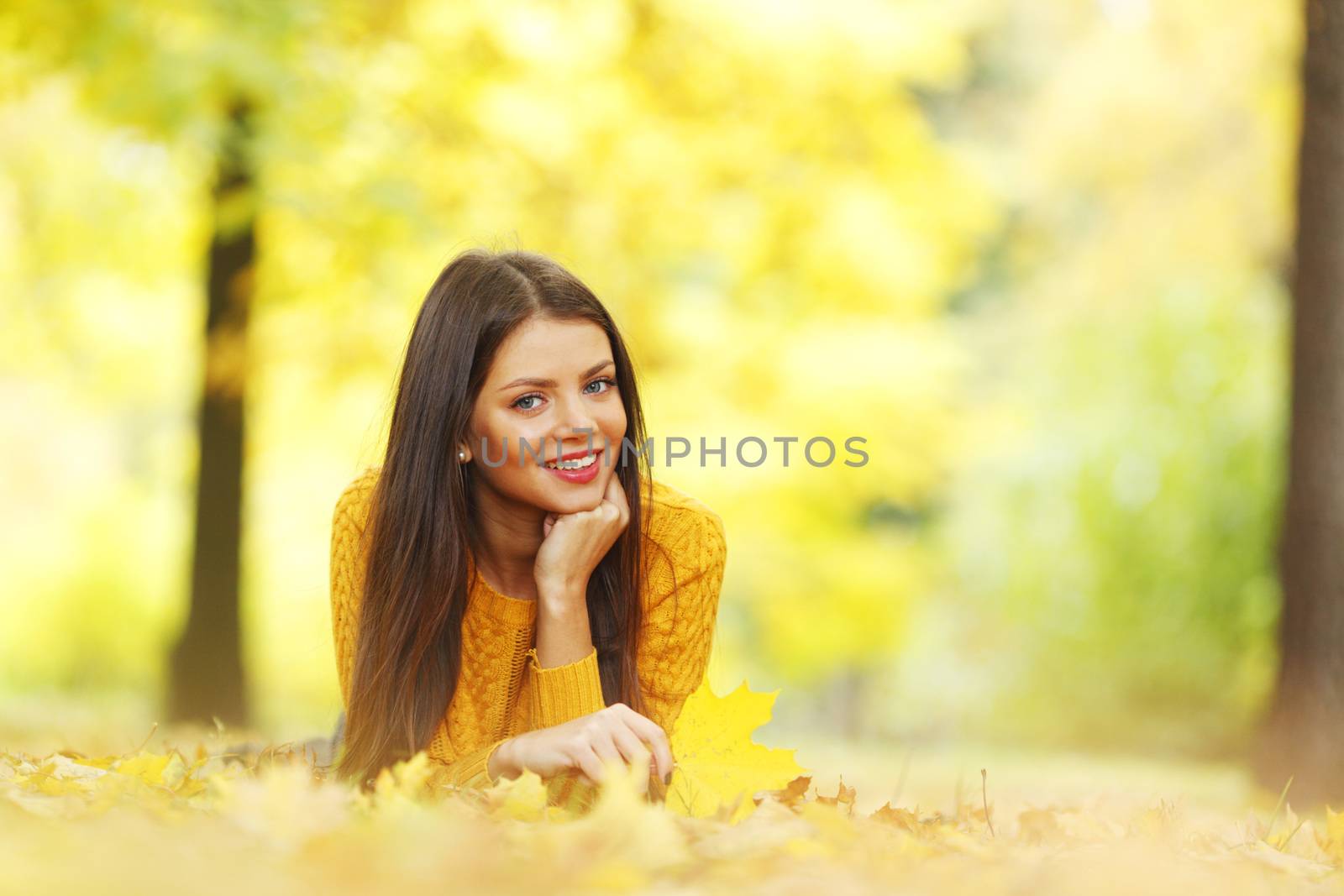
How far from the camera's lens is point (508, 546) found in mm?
2799

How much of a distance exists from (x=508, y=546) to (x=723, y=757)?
2.91ft

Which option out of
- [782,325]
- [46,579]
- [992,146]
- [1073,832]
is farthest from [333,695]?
[1073,832]

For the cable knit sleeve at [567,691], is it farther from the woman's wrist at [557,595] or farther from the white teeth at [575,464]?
the white teeth at [575,464]

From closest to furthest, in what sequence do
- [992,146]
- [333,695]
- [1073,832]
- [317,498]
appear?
[1073,832] → [317,498] → [333,695] → [992,146]

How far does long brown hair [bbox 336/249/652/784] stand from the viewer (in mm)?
2441

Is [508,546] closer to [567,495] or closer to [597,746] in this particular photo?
[567,495]

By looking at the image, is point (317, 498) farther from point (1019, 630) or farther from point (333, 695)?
point (1019, 630)

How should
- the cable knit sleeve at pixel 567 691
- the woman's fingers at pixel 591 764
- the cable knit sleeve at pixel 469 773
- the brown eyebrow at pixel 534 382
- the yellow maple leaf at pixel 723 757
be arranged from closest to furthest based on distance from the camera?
the woman's fingers at pixel 591 764, the yellow maple leaf at pixel 723 757, the cable knit sleeve at pixel 469 773, the cable knit sleeve at pixel 567 691, the brown eyebrow at pixel 534 382

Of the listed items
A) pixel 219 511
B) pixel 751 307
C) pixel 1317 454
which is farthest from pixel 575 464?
pixel 751 307

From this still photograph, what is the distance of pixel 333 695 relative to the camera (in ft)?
40.1

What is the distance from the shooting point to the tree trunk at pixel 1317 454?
4766 mm

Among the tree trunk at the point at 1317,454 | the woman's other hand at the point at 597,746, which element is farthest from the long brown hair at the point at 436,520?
the tree trunk at the point at 1317,454

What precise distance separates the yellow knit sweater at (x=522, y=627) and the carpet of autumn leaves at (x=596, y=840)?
510 mm

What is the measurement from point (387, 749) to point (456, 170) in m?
4.98
